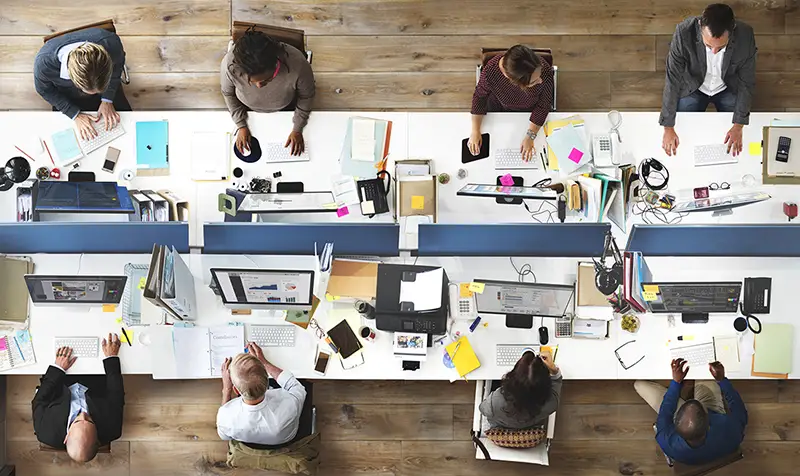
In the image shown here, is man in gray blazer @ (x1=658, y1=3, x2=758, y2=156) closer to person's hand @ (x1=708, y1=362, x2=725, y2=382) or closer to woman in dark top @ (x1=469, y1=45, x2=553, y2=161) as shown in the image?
woman in dark top @ (x1=469, y1=45, x2=553, y2=161)

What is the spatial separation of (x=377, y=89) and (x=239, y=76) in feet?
3.95

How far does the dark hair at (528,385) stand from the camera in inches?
116

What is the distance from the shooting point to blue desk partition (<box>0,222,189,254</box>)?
3.06 meters

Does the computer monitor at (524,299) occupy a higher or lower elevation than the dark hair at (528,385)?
higher

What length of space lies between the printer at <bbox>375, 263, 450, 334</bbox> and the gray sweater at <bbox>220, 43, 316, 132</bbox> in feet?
3.02

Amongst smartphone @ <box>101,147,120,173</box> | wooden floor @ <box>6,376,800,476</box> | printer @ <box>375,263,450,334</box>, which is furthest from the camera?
wooden floor @ <box>6,376,800,476</box>

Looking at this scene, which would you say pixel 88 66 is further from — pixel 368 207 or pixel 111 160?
pixel 368 207

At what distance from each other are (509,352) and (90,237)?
88.7 inches

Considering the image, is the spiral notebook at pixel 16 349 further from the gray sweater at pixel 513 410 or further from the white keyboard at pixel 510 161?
the white keyboard at pixel 510 161

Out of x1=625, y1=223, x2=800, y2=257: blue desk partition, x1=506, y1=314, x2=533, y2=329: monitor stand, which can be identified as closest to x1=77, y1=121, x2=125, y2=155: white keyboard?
x1=506, y1=314, x2=533, y2=329: monitor stand

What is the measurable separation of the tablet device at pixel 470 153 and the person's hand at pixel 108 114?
1.85 meters

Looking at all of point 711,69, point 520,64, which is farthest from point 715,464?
point 520,64

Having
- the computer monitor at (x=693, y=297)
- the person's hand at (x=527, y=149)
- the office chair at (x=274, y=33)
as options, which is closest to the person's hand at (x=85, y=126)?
the office chair at (x=274, y=33)

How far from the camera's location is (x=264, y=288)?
3098 millimetres
